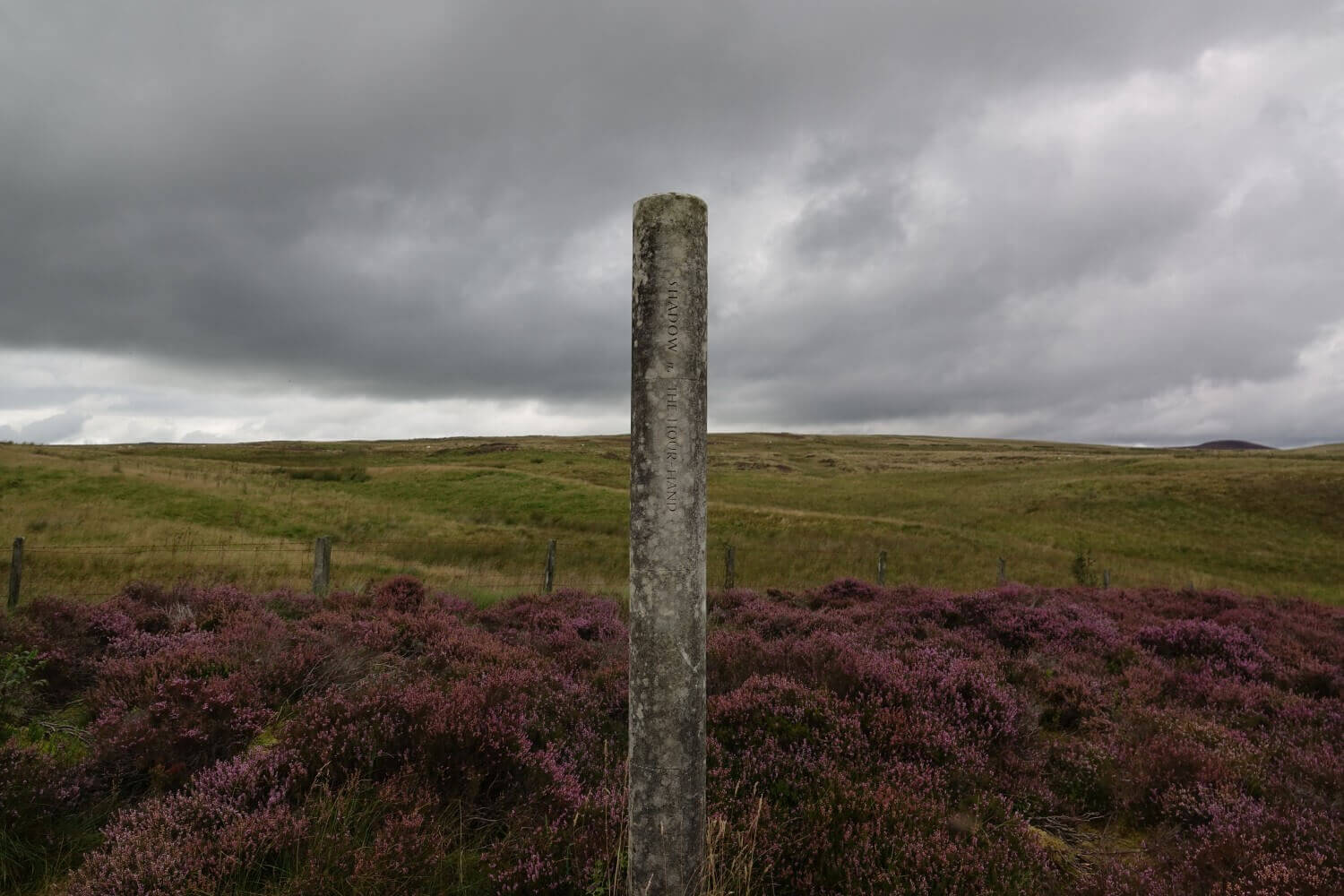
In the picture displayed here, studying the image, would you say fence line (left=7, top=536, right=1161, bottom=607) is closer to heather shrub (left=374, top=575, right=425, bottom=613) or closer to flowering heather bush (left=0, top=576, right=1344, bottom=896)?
heather shrub (left=374, top=575, right=425, bottom=613)

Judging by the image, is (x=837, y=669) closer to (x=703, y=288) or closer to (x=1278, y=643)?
(x=703, y=288)

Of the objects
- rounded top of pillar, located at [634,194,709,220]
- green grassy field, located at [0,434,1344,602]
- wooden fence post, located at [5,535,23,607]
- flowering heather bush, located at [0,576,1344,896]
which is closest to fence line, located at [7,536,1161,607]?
wooden fence post, located at [5,535,23,607]

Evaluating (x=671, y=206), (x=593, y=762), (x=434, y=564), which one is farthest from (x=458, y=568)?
(x=671, y=206)

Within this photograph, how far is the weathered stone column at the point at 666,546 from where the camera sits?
133 inches

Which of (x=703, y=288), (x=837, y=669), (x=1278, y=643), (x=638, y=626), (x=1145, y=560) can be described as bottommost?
(x=1145, y=560)

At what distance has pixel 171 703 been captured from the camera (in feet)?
18.0

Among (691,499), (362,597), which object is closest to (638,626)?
(691,499)

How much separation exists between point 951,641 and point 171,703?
30.1 feet

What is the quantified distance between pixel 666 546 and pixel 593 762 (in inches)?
119

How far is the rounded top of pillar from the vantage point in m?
3.45

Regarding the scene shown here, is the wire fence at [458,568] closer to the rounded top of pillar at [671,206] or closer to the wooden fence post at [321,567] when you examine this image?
the wooden fence post at [321,567]

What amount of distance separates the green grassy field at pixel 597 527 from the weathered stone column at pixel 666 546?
12.9 m

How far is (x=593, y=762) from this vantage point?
5430mm

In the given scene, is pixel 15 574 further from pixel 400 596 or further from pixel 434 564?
pixel 434 564
